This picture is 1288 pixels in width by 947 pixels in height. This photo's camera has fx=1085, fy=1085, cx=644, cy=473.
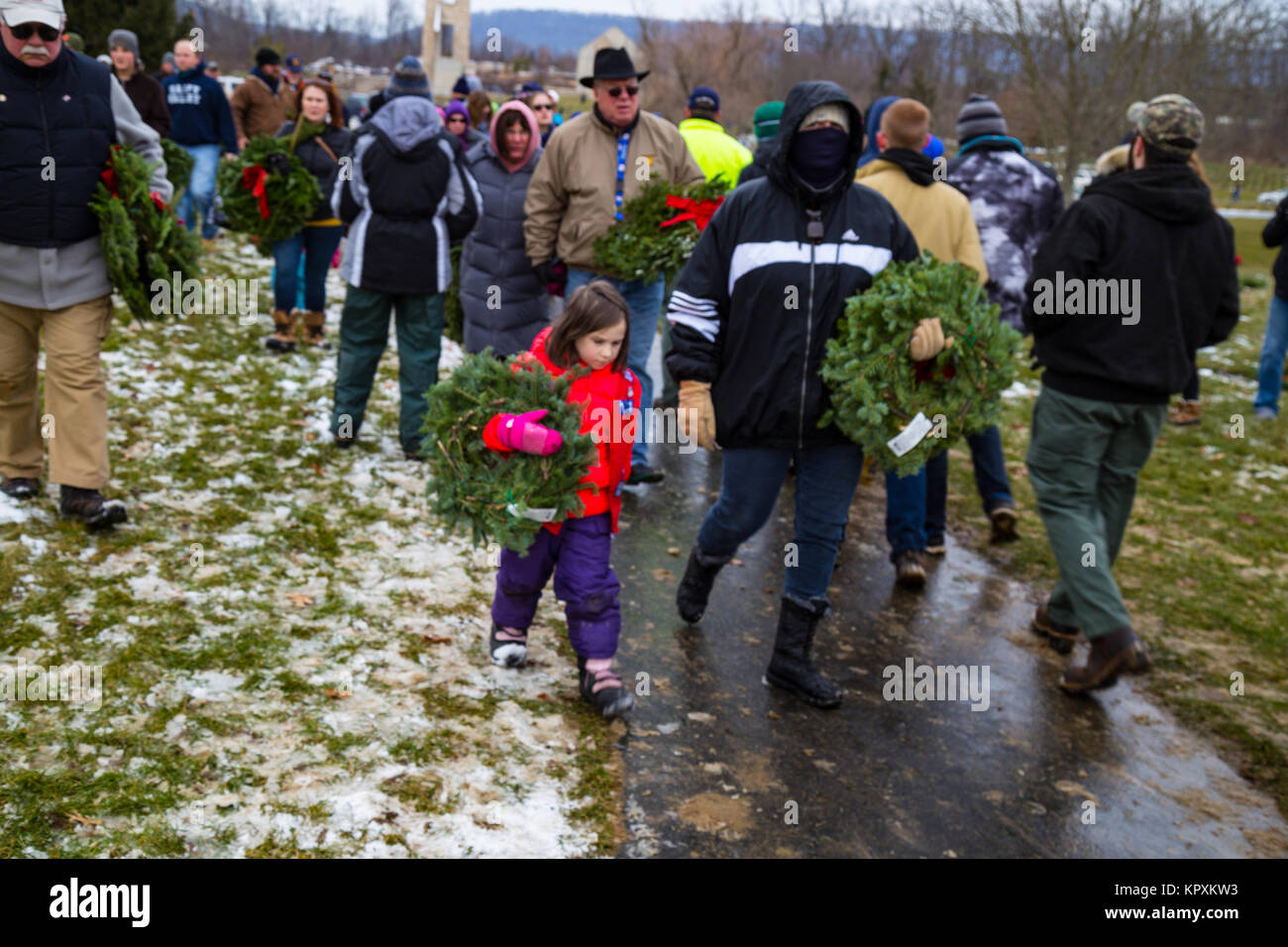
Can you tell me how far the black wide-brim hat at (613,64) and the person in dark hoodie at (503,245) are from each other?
22.8 inches

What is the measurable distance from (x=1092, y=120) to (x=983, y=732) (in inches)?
783

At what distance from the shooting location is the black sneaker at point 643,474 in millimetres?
7512

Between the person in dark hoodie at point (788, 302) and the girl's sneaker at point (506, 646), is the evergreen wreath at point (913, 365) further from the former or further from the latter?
the girl's sneaker at point (506, 646)

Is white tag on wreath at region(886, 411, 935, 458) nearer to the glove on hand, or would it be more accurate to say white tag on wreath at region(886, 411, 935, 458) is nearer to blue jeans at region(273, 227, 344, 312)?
the glove on hand

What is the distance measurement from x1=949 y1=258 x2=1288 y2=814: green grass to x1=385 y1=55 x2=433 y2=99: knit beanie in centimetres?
427

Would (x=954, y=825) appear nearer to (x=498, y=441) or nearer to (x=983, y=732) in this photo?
(x=983, y=732)

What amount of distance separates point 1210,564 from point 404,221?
5654mm

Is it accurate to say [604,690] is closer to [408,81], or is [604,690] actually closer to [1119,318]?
[1119,318]

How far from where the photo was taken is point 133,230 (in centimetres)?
550

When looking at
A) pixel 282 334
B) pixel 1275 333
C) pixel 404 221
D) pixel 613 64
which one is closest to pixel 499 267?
pixel 404 221

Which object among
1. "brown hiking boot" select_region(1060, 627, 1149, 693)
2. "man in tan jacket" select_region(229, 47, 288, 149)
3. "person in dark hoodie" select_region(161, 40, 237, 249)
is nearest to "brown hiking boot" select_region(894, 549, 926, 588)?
"brown hiking boot" select_region(1060, 627, 1149, 693)

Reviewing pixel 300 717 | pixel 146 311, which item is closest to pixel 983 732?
pixel 300 717

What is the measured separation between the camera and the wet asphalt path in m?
4.07

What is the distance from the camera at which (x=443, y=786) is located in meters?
3.96
